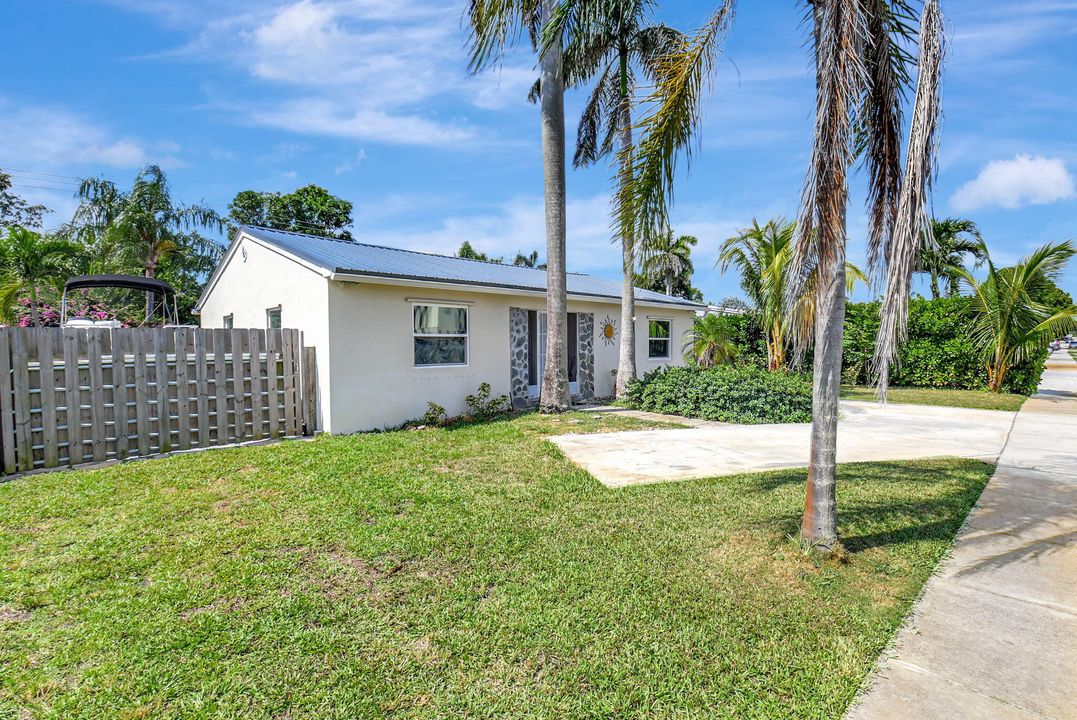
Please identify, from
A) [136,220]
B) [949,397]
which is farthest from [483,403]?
[136,220]

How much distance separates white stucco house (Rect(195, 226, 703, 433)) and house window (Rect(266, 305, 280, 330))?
4cm

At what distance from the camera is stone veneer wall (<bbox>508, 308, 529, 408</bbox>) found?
11547 millimetres

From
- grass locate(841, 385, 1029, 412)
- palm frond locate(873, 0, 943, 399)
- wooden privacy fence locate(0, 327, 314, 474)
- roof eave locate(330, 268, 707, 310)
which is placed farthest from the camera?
grass locate(841, 385, 1029, 412)

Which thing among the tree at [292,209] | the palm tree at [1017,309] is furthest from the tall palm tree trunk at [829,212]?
the tree at [292,209]

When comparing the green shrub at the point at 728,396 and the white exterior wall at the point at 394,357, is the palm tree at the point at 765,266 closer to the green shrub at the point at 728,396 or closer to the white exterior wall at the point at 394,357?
the green shrub at the point at 728,396

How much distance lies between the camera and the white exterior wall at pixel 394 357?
8773 millimetres

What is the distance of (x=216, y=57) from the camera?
11289 mm

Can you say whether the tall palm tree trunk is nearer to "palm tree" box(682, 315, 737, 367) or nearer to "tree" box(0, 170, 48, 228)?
"palm tree" box(682, 315, 737, 367)

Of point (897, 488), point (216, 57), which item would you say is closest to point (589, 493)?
point (897, 488)

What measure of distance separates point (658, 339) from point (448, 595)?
1331cm

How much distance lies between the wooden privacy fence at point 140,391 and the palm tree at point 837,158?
677 centimetres

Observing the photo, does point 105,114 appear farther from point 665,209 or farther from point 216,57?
point 665,209

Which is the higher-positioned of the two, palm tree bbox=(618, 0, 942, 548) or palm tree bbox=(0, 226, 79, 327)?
palm tree bbox=(0, 226, 79, 327)

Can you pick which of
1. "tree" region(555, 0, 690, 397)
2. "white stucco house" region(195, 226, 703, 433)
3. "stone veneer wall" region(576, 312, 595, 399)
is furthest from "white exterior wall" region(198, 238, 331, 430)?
"stone veneer wall" region(576, 312, 595, 399)
